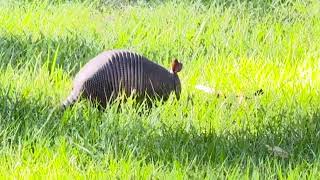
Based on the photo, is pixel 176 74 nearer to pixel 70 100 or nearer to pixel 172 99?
pixel 172 99

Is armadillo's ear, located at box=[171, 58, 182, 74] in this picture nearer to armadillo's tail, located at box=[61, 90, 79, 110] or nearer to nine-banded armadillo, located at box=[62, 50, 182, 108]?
nine-banded armadillo, located at box=[62, 50, 182, 108]

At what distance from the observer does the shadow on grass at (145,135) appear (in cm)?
358

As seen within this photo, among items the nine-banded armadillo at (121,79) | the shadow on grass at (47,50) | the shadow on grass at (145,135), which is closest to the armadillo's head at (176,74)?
the nine-banded armadillo at (121,79)

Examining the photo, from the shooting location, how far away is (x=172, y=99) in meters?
4.29

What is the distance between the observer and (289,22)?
19.8ft

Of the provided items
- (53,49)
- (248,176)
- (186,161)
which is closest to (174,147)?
(186,161)

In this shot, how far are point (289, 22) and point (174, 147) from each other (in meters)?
2.68

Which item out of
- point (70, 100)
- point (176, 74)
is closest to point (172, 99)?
point (176, 74)

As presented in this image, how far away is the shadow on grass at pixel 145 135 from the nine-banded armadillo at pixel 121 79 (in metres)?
0.16

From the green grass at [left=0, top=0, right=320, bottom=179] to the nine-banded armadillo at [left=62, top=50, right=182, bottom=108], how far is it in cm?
10

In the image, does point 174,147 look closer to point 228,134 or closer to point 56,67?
point 228,134

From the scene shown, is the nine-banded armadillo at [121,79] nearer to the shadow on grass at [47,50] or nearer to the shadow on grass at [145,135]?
the shadow on grass at [145,135]

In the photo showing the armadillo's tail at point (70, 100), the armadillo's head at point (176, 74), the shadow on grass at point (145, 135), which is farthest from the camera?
the armadillo's head at point (176, 74)

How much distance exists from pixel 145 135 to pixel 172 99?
0.57 metres
